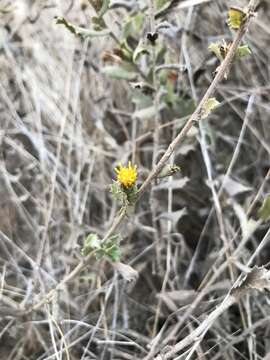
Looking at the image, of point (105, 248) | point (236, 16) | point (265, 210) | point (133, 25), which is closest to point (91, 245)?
point (105, 248)

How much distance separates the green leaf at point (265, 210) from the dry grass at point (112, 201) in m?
0.03

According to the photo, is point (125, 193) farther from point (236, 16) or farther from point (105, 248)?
point (236, 16)

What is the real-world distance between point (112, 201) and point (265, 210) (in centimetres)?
46

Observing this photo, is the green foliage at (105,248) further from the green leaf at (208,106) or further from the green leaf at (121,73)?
the green leaf at (121,73)

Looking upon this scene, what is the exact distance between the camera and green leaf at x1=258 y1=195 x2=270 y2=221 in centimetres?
85

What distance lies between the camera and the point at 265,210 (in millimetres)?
869

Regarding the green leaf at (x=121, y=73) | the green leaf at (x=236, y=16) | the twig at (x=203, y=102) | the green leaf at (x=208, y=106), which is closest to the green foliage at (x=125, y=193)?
the twig at (x=203, y=102)

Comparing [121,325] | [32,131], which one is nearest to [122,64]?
[32,131]

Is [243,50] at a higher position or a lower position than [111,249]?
higher

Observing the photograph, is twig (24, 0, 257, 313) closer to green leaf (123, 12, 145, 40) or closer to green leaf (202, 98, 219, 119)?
green leaf (202, 98, 219, 119)

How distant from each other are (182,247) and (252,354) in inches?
10.0

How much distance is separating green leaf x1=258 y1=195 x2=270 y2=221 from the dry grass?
3 centimetres

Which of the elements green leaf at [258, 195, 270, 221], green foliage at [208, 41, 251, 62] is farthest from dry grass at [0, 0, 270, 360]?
green foliage at [208, 41, 251, 62]

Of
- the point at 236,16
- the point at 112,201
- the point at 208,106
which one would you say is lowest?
the point at 112,201
